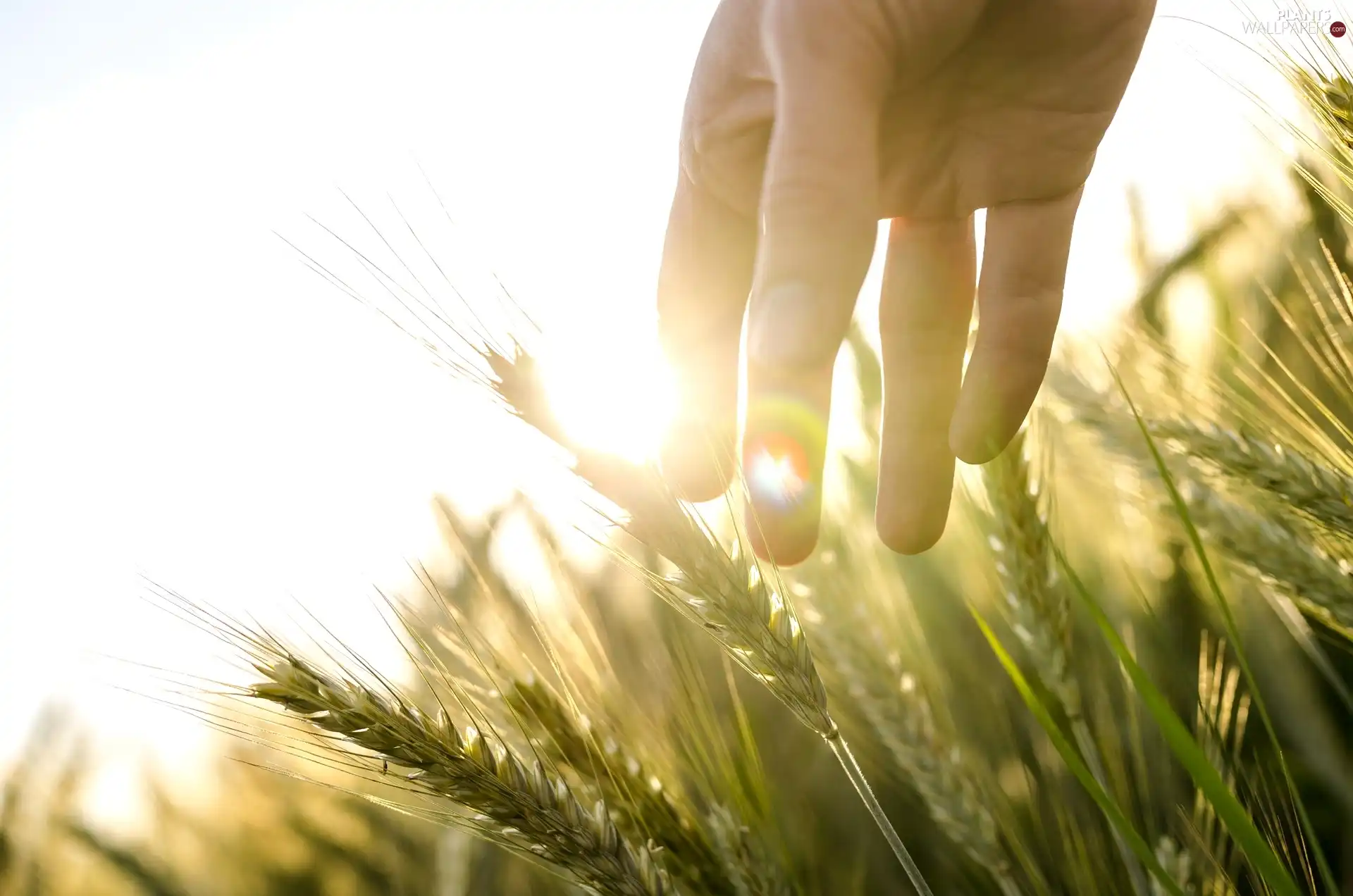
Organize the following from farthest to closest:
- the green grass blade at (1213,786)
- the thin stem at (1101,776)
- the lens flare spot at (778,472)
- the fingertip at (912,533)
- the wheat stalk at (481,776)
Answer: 1. the fingertip at (912,533)
2. the lens flare spot at (778,472)
3. the thin stem at (1101,776)
4. the wheat stalk at (481,776)
5. the green grass blade at (1213,786)

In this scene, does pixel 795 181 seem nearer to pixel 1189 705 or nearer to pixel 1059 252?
pixel 1059 252

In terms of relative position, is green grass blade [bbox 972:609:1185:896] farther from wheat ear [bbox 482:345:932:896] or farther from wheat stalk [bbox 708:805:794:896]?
wheat stalk [bbox 708:805:794:896]

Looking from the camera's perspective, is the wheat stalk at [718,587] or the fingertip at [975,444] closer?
the wheat stalk at [718,587]

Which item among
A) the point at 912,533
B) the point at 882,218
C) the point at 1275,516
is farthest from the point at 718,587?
the point at 882,218

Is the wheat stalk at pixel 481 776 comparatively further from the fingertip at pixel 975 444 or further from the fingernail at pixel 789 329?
the fingertip at pixel 975 444

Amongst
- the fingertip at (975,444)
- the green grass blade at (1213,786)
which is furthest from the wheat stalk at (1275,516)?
the green grass blade at (1213,786)

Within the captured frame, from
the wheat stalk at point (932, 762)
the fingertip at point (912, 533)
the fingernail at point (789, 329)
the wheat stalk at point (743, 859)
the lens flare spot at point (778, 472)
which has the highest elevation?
the fingernail at point (789, 329)

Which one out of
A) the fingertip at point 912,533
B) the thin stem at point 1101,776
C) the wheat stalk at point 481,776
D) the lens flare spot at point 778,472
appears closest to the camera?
the wheat stalk at point 481,776

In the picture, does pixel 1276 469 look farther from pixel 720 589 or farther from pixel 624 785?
pixel 624 785

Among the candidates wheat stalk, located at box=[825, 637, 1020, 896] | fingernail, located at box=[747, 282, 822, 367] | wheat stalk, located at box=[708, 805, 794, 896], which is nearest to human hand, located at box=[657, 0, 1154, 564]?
fingernail, located at box=[747, 282, 822, 367]
